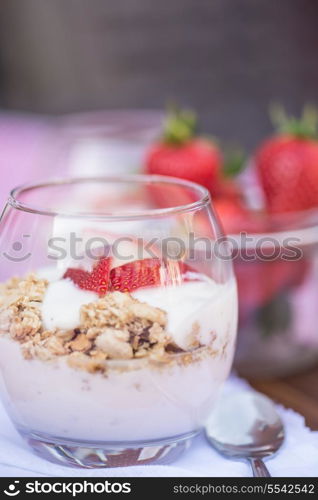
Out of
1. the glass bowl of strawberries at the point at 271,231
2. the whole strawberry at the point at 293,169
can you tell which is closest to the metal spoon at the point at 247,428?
the glass bowl of strawberries at the point at 271,231

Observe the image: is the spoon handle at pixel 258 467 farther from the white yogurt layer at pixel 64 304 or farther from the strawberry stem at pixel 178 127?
the strawberry stem at pixel 178 127

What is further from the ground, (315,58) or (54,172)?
(315,58)

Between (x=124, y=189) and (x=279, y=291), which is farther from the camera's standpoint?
(x=279, y=291)

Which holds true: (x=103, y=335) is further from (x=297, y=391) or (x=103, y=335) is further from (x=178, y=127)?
(x=178, y=127)

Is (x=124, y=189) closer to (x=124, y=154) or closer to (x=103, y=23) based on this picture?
(x=124, y=154)

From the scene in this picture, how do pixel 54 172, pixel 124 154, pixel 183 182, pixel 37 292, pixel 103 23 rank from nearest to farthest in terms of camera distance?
pixel 37 292
pixel 183 182
pixel 124 154
pixel 54 172
pixel 103 23

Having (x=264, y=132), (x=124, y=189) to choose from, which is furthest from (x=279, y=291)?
(x=264, y=132)

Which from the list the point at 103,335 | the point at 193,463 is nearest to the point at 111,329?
the point at 103,335
